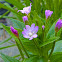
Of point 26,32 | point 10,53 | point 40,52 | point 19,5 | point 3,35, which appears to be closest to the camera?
point 26,32

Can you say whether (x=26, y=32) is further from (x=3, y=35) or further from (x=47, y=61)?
(x=3, y=35)

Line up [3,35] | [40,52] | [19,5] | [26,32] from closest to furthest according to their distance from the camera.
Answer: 1. [26,32]
2. [40,52]
3. [19,5]
4. [3,35]

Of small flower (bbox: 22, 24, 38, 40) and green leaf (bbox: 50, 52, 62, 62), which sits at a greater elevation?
small flower (bbox: 22, 24, 38, 40)

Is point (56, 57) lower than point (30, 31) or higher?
lower

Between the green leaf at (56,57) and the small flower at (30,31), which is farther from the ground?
the small flower at (30,31)

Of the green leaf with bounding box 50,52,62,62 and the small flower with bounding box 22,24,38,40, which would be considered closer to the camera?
the small flower with bounding box 22,24,38,40

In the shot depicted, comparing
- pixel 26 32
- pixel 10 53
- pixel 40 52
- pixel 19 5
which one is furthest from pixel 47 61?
pixel 10 53

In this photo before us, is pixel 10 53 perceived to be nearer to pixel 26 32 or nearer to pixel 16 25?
pixel 16 25

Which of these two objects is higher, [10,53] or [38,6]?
[38,6]

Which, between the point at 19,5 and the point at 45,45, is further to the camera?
the point at 19,5

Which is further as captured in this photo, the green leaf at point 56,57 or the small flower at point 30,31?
the green leaf at point 56,57

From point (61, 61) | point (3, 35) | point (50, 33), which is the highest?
point (50, 33)
